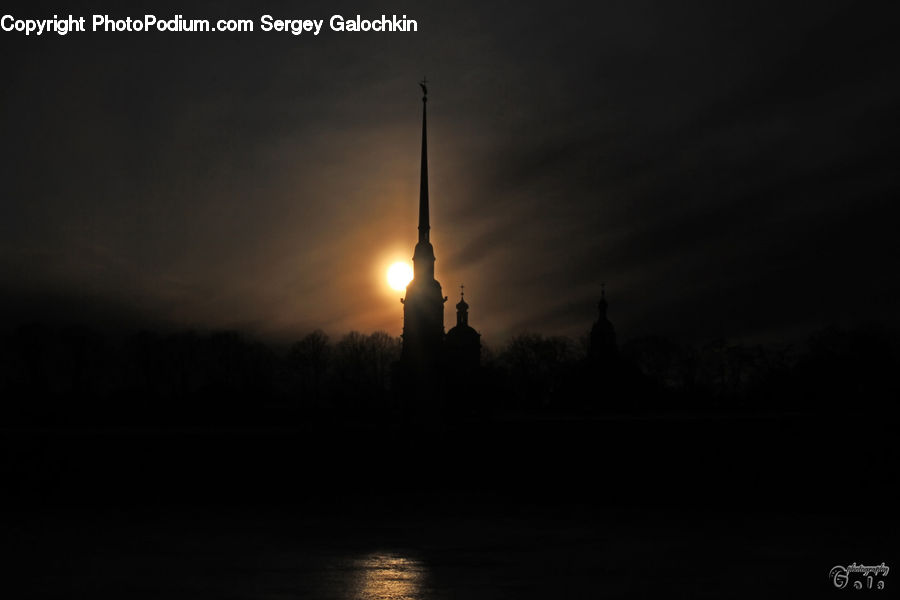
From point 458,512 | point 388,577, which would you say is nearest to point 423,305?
point 458,512

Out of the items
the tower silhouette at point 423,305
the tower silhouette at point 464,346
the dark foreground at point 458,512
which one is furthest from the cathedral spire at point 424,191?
the dark foreground at point 458,512

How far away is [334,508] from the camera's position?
69.1 ft

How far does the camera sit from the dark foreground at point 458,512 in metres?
13.0

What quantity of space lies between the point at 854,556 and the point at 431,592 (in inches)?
280

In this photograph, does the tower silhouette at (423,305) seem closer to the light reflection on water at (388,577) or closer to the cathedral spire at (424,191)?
the cathedral spire at (424,191)

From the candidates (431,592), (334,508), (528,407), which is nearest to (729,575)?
(431,592)

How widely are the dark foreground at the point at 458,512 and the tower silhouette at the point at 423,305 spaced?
6507 cm

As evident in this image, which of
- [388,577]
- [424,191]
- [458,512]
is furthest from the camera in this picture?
[424,191]

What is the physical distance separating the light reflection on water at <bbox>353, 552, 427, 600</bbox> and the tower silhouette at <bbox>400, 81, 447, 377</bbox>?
249 feet

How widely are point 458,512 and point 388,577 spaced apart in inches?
280

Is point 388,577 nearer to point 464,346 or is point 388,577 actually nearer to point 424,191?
point 424,191

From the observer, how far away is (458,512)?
20.0 meters

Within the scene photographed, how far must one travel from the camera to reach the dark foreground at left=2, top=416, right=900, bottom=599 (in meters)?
13.0

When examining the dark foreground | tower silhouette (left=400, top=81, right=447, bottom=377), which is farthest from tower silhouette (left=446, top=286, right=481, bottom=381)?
the dark foreground
